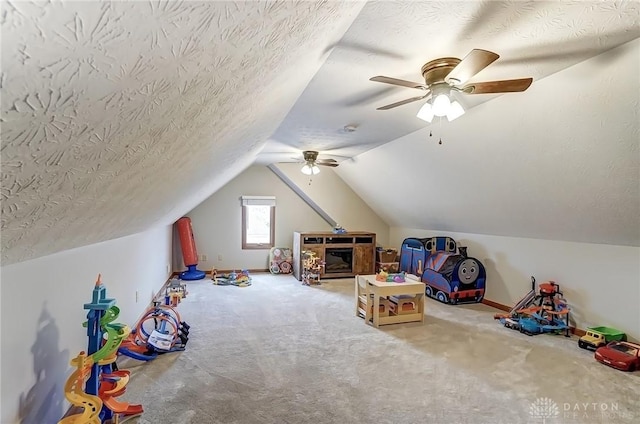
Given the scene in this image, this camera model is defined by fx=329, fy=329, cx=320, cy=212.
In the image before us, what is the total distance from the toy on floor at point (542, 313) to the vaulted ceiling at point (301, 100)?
695mm

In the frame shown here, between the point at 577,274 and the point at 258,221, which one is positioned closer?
the point at 577,274

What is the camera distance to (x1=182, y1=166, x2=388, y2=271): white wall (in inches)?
257

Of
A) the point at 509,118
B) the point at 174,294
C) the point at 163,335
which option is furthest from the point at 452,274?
the point at 174,294

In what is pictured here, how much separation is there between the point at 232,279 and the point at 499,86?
16.6ft

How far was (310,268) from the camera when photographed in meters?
5.98

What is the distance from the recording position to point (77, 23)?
0.49 meters

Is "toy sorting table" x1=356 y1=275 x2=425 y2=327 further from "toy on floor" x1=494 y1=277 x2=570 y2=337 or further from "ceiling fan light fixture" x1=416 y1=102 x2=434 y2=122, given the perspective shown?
"ceiling fan light fixture" x1=416 y1=102 x2=434 y2=122

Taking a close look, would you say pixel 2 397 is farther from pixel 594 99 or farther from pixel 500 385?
pixel 594 99

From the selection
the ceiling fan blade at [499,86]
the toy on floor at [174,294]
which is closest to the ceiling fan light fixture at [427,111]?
the ceiling fan blade at [499,86]

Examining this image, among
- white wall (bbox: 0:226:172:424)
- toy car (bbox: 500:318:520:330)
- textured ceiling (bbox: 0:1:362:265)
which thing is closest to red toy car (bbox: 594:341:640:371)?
toy car (bbox: 500:318:520:330)

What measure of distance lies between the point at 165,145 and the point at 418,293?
11.1ft

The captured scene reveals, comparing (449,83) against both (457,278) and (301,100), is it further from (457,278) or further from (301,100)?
(457,278)

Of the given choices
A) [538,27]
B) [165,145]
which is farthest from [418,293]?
[165,145]

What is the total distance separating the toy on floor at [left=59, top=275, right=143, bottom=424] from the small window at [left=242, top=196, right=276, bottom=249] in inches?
183
